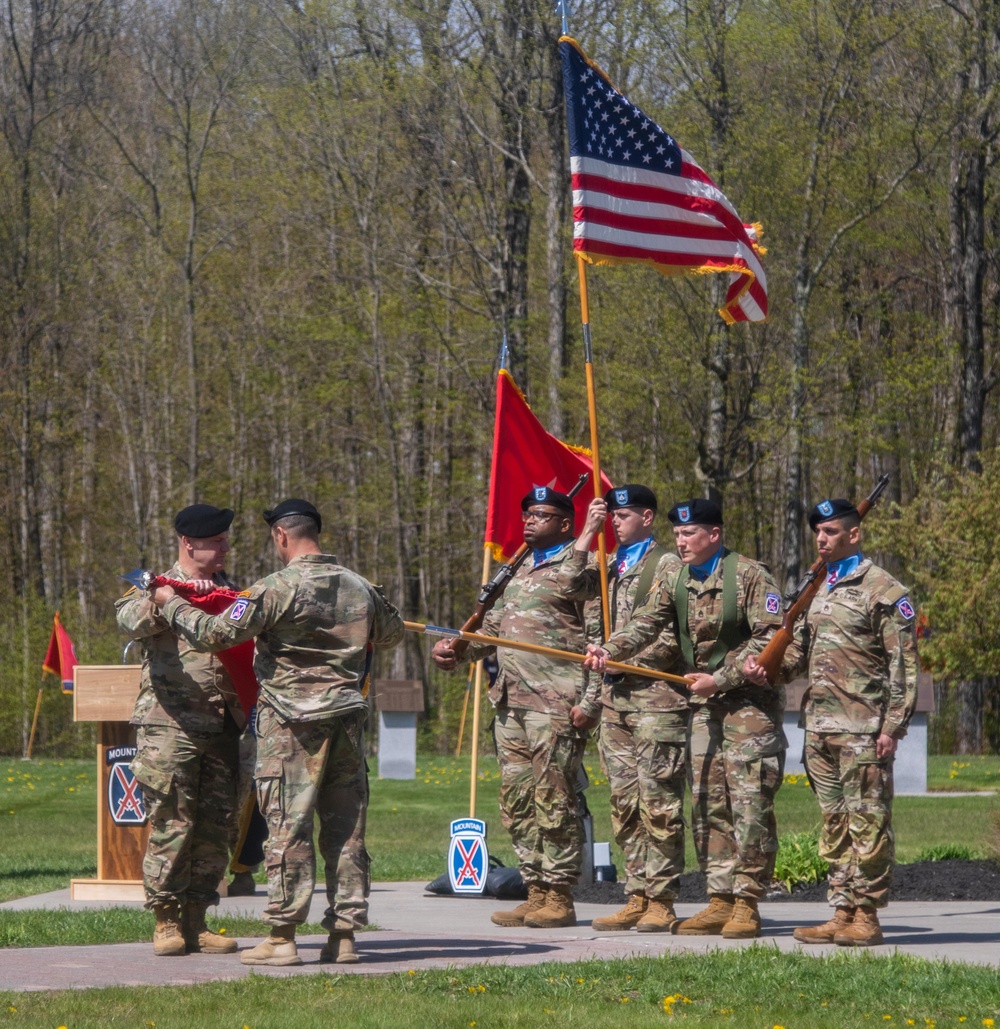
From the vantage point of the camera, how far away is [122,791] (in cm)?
1062

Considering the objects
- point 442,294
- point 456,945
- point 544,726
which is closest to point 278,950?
point 456,945

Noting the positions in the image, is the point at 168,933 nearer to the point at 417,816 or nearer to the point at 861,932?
the point at 861,932

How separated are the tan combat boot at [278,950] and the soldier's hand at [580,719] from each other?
213 centimetres

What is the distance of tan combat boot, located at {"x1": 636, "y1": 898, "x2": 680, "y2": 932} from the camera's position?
29.2 feet

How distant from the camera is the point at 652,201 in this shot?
10570 millimetres

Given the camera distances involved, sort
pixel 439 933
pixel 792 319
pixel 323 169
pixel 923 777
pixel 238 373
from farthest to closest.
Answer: pixel 238 373, pixel 323 169, pixel 792 319, pixel 923 777, pixel 439 933

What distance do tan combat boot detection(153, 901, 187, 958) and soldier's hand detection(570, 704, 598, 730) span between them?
2316mm

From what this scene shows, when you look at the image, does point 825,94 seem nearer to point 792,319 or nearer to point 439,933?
point 792,319

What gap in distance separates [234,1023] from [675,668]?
3.67m

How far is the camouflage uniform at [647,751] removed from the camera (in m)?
8.89

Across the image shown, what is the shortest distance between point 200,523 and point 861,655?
10.8 ft

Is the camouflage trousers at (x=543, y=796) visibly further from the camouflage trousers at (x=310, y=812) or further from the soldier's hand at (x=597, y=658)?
the camouflage trousers at (x=310, y=812)

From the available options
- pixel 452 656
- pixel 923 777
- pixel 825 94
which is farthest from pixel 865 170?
pixel 452 656

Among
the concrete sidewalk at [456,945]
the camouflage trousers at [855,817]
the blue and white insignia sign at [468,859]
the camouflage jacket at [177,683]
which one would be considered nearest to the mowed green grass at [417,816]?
the blue and white insignia sign at [468,859]
